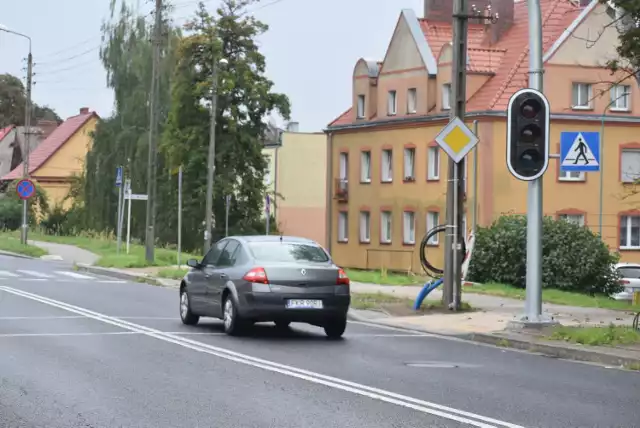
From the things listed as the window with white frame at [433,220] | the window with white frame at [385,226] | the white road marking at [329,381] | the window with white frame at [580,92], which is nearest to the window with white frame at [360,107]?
the window with white frame at [385,226]

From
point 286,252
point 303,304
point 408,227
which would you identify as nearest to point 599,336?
point 303,304

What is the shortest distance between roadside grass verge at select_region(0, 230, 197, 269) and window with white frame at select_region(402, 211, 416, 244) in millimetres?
10926

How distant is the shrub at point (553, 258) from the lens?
1305 inches

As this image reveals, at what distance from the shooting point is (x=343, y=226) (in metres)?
62.4

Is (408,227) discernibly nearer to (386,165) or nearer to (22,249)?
(386,165)

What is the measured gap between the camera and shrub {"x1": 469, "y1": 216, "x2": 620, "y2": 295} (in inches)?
1305

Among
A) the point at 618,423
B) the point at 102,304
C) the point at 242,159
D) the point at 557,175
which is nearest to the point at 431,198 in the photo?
the point at 557,175

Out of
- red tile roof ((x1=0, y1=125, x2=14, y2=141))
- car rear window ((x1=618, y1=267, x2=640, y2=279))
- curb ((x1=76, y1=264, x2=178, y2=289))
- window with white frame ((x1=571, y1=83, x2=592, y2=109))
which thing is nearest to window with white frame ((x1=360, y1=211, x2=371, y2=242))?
window with white frame ((x1=571, y1=83, x2=592, y2=109))

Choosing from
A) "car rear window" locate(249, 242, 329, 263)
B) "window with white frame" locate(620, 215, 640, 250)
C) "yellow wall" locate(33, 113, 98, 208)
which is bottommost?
"car rear window" locate(249, 242, 329, 263)

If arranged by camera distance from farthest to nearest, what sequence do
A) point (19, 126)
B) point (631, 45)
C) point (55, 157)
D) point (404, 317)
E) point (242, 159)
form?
point (19, 126) → point (55, 157) → point (242, 159) → point (404, 317) → point (631, 45)

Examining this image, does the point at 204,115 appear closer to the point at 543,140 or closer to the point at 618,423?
the point at 543,140

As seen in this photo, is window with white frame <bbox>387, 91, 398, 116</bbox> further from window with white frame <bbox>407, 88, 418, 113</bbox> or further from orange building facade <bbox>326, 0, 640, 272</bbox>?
window with white frame <bbox>407, 88, 418, 113</bbox>

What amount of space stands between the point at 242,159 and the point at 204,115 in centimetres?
291

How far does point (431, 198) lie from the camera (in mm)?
55688
